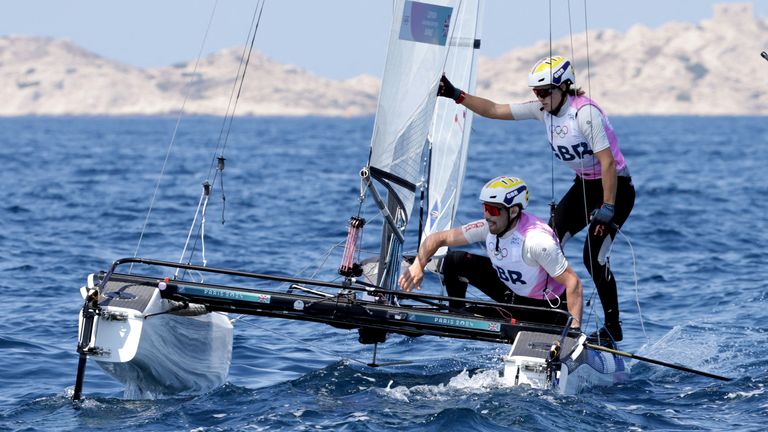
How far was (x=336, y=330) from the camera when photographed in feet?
34.9

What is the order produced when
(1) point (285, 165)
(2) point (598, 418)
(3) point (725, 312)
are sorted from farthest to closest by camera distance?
(1) point (285, 165)
(3) point (725, 312)
(2) point (598, 418)

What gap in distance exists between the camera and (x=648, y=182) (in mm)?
27938

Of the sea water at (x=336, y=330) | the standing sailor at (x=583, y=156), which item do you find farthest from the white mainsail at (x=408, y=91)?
the sea water at (x=336, y=330)

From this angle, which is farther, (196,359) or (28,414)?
(196,359)

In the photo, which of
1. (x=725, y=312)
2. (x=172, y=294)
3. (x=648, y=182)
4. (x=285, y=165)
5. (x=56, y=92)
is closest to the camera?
(x=172, y=294)

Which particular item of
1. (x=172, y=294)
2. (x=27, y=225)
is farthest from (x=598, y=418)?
(x=27, y=225)

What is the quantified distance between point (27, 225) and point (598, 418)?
12.6m

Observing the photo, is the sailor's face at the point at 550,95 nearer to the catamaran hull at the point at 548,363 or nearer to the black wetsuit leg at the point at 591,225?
the black wetsuit leg at the point at 591,225

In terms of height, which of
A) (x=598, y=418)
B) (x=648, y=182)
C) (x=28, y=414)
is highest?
(x=648, y=182)

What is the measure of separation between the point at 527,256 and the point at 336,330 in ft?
10.7

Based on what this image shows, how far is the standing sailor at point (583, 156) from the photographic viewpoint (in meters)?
8.20

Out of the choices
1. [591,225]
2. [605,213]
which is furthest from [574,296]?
[591,225]

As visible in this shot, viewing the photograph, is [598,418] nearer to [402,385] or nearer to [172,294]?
[402,385]

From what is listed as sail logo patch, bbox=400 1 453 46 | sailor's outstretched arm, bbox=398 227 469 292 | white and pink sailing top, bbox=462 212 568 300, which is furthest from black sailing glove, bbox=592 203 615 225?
sail logo patch, bbox=400 1 453 46
